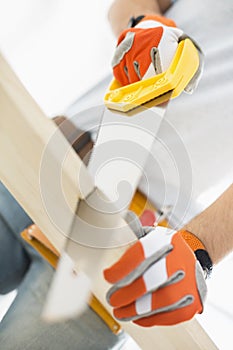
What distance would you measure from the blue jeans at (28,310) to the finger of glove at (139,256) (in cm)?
22

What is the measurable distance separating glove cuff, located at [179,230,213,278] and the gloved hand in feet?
0.27

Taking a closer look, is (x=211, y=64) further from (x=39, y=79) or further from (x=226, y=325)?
(x=39, y=79)

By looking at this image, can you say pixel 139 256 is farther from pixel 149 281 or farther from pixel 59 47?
pixel 59 47

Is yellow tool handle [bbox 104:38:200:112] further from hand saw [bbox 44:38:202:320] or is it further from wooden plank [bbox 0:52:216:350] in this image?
wooden plank [bbox 0:52:216:350]

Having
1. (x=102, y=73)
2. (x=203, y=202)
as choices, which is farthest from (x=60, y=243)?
(x=102, y=73)

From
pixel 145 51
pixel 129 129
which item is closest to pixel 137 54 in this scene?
pixel 145 51

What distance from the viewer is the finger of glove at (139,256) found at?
0.37m

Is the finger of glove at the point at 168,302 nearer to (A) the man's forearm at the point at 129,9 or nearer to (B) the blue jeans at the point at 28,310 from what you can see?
(B) the blue jeans at the point at 28,310

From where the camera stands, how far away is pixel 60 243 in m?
0.41

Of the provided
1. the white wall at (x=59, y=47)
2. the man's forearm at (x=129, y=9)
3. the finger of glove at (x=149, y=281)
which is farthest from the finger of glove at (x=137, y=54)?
the white wall at (x=59, y=47)

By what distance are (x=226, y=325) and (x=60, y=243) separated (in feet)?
1.31

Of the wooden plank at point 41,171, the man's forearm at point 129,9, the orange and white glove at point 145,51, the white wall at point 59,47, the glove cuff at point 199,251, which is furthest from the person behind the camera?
the white wall at point 59,47

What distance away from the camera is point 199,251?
19.3 inches

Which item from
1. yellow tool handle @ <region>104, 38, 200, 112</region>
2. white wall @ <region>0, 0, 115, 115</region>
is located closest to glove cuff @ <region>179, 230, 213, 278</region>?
yellow tool handle @ <region>104, 38, 200, 112</region>
